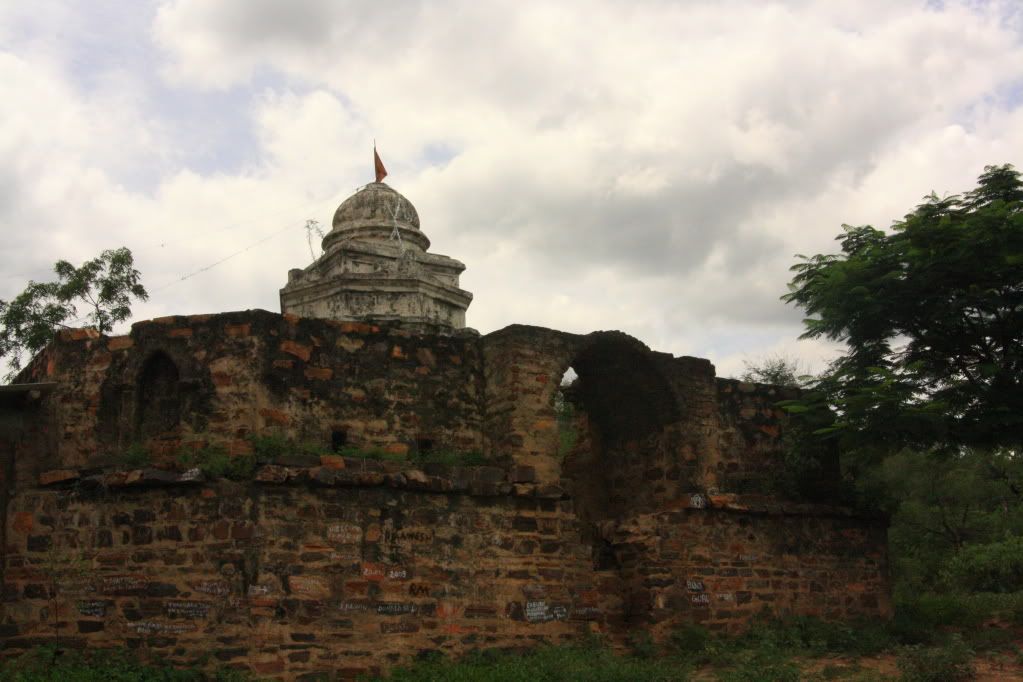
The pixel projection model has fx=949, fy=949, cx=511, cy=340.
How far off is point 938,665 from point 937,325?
15.5 ft

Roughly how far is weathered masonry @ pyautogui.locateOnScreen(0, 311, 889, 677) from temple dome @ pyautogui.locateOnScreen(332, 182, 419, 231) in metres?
10.0

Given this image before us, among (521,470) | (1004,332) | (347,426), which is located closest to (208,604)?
Answer: (347,426)

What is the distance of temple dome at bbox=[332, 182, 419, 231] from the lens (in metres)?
21.2

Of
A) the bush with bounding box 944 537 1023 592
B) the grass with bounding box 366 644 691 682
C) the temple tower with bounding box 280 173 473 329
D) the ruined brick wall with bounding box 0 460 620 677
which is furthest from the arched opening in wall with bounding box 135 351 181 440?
the bush with bounding box 944 537 1023 592

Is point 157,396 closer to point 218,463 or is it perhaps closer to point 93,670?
point 218,463

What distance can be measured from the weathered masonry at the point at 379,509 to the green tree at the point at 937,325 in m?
1.52

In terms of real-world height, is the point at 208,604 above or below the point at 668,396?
below

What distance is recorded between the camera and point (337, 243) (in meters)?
20.9

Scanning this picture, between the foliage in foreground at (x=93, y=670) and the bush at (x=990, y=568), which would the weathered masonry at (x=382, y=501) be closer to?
the foliage in foreground at (x=93, y=670)

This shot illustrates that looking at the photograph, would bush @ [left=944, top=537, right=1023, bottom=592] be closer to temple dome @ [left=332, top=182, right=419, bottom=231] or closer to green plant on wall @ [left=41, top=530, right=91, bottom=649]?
temple dome @ [left=332, top=182, right=419, bottom=231]

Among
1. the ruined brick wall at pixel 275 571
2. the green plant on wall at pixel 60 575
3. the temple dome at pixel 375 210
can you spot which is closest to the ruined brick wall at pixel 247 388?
the ruined brick wall at pixel 275 571

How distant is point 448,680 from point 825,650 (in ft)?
15.1

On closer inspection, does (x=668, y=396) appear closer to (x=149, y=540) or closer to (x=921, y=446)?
(x=921, y=446)

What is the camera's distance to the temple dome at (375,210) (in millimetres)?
21188
